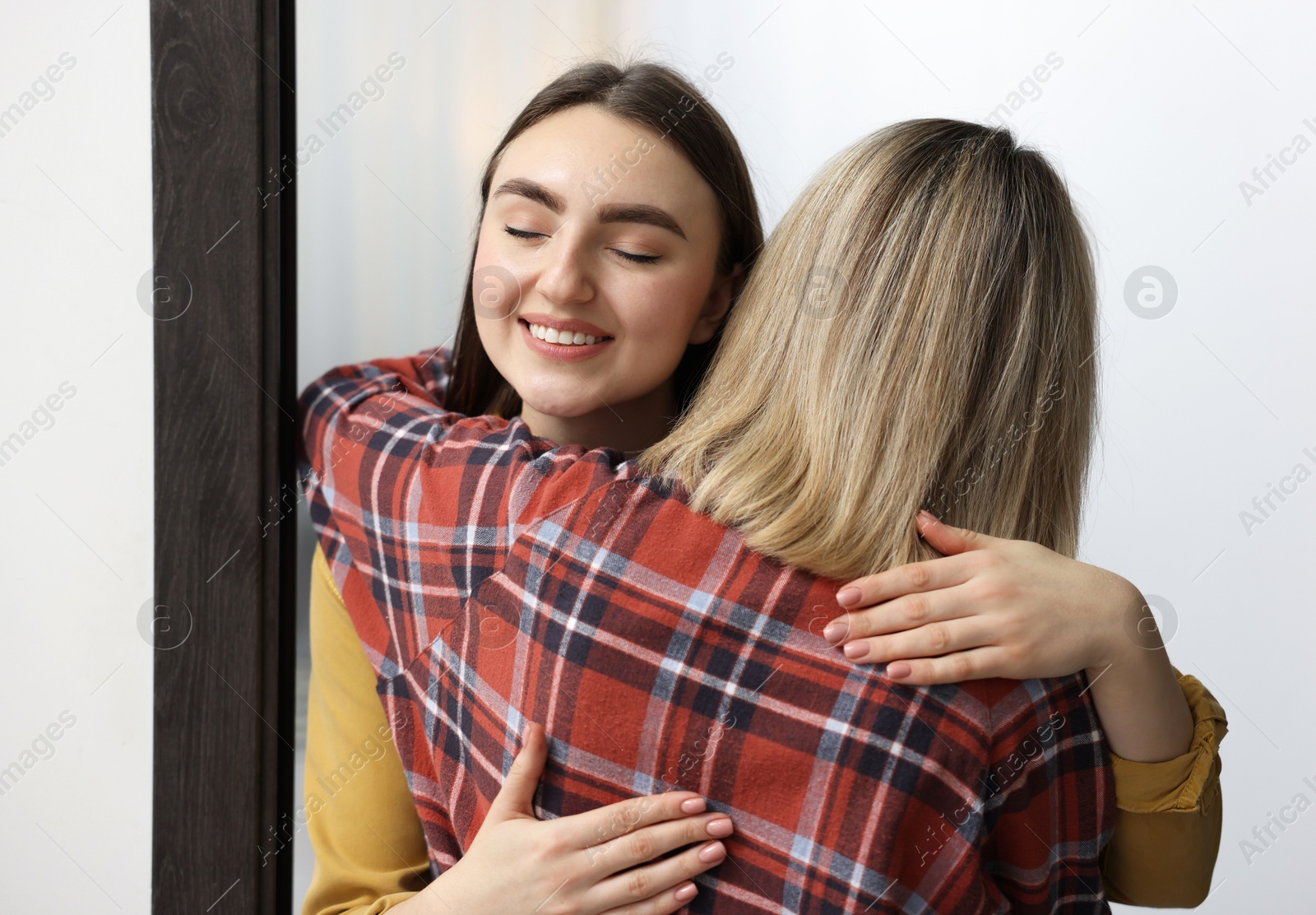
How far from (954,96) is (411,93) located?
26.9 inches

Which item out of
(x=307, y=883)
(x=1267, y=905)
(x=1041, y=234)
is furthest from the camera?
(x=1267, y=905)

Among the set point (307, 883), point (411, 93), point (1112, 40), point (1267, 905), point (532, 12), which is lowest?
point (307, 883)

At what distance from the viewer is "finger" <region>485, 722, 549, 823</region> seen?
30.0 inches

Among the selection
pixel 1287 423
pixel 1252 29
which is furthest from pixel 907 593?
pixel 1252 29

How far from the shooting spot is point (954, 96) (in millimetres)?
1218

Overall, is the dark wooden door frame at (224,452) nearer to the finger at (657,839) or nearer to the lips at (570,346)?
the lips at (570,346)

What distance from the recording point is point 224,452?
953 millimetres

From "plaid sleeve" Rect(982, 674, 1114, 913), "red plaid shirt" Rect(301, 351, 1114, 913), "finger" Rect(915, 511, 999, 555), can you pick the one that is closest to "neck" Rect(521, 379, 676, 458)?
"red plaid shirt" Rect(301, 351, 1114, 913)

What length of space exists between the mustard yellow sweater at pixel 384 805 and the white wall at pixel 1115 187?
0.36m

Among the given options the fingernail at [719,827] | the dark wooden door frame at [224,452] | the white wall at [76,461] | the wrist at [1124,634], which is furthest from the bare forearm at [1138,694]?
the white wall at [76,461]

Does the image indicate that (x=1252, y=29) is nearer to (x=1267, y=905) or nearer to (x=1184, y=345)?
(x=1184, y=345)

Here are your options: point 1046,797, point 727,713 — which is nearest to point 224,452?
point 727,713

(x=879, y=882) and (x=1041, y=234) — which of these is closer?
(x=879, y=882)

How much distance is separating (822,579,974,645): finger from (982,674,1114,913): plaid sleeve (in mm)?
68
